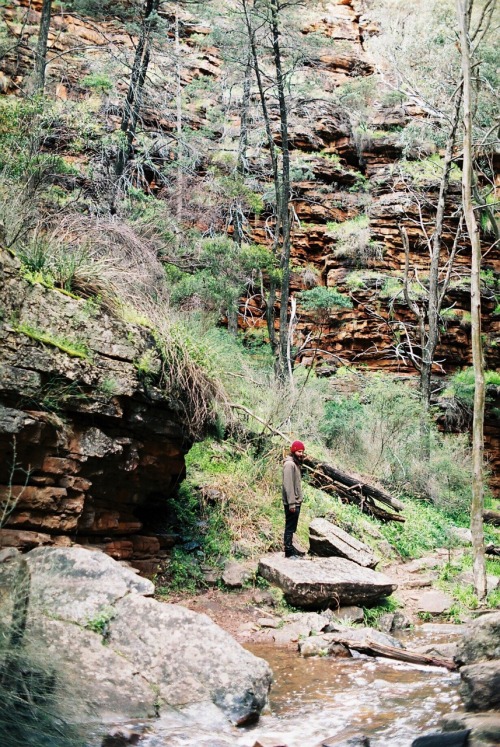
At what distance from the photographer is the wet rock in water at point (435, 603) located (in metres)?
8.58

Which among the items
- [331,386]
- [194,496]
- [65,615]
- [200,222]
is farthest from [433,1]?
[65,615]

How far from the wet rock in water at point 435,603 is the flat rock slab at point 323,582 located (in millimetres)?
650

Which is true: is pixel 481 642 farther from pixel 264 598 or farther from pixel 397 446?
pixel 397 446

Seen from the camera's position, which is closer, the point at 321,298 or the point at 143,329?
the point at 143,329

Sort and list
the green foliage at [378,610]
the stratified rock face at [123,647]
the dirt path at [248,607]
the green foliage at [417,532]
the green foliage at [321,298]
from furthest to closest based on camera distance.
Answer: the green foliage at [321,298] < the green foliage at [417,532] < the green foliage at [378,610] < the dirt path at [248,607] < the stratified rock face at [123,647]

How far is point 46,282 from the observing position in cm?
723

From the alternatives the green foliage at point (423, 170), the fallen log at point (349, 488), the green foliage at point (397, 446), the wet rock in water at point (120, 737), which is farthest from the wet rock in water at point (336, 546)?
the green foliage at point (423, 170)

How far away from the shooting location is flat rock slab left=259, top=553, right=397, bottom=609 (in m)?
7.81

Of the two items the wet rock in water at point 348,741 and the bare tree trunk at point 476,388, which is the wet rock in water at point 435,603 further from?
the wet rock in water at point 348,741

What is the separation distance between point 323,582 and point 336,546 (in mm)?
1433

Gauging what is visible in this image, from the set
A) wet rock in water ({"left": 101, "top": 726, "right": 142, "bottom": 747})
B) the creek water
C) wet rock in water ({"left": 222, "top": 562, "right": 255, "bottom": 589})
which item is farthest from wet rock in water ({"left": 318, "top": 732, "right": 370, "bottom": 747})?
wet rock in water ({"left": 222, "top": 562, "right": 255, "bottom": 589})

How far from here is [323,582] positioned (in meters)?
7.81

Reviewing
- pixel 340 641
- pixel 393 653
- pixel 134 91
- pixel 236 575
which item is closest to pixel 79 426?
pixel 236 575

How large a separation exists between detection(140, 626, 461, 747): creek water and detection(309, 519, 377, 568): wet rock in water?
252cm
